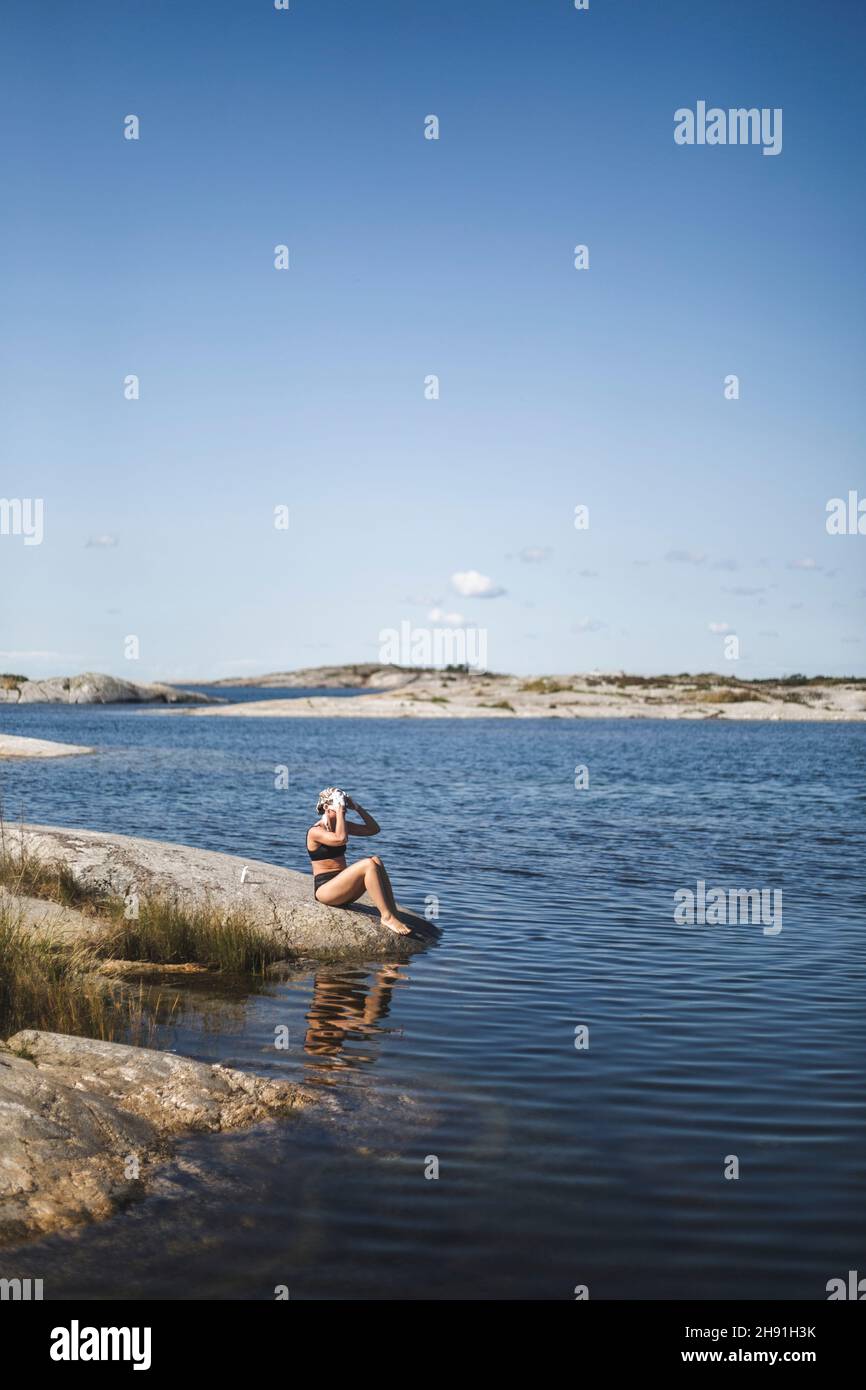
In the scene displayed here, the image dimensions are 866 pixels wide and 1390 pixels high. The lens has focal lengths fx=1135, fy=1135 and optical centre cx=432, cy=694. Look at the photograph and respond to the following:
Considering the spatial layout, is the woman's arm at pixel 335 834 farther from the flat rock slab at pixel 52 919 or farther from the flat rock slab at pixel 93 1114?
the flat rock slab at pixel 93 1114

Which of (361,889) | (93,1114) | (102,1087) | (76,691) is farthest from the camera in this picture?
(76,691)

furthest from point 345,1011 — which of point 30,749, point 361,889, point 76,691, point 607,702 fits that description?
point 76,691

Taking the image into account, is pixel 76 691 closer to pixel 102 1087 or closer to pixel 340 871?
pixel 340 871

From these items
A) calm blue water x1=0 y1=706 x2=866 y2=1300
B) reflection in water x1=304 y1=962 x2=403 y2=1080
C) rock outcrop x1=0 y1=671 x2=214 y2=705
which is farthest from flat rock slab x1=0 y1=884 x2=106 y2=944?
rock outcrop x1=0 y1=671 x2=214 y2=705

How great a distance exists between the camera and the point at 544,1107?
340 inches

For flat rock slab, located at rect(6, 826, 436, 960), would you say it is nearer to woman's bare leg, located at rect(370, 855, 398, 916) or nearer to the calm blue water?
woman's bare leg, located at rect(370, 855, 398, 916)

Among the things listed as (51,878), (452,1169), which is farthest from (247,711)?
(452,1169)

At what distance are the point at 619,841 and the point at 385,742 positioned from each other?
45.2m

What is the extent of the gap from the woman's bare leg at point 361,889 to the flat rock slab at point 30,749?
111 ft

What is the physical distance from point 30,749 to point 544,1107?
41432 mm

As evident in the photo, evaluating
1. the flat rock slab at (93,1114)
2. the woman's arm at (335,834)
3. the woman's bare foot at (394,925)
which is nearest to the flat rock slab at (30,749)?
the woman's arm at (335,834)

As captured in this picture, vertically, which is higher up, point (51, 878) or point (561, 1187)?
point (51, 878)
